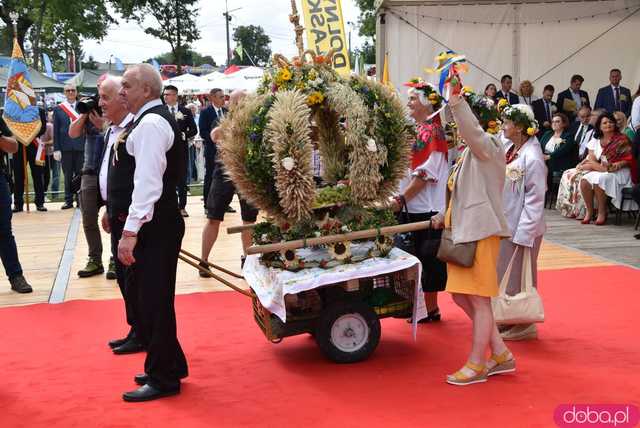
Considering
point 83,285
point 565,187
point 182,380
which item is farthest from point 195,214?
point 182,380

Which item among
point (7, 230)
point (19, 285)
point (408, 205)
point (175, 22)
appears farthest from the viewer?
point (175, 22)

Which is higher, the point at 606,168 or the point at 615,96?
the point at 615,96

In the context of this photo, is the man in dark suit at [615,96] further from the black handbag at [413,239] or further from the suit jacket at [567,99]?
the black handbag at [413,239]

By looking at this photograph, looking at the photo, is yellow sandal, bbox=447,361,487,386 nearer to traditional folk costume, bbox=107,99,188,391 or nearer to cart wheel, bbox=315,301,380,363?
cart wheel, bbox=315,301,380,363

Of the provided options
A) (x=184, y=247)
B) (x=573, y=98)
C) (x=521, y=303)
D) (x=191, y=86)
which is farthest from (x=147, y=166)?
(x=191, y=86)

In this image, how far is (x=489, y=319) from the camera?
4.59m

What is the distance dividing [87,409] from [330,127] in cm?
243

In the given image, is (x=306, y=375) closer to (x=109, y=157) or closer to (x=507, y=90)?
(x=109, y=157)

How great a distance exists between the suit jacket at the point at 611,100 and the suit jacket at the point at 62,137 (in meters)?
8.73

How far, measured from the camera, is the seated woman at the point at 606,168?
11.0 meters

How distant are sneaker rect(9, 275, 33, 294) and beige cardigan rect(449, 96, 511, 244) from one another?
4565 millimetres

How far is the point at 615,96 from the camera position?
13.1 metres

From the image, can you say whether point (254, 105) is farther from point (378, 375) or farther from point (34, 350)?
point (34, 350)

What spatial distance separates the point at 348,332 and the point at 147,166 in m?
1.75
